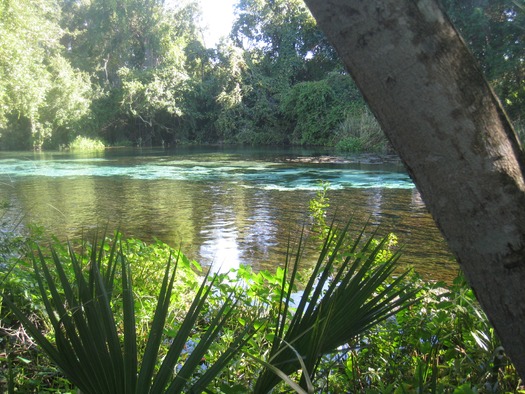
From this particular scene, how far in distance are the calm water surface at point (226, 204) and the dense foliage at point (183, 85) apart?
8836 mm

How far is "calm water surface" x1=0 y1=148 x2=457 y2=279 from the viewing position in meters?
6.48

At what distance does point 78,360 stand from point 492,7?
20660mm

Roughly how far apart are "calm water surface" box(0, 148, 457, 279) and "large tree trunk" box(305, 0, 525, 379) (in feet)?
8.02

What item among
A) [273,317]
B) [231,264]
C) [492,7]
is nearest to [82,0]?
[492,7]

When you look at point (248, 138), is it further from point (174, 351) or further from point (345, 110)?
point (174, 351)

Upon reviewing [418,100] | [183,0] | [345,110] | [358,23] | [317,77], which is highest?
[183,0]

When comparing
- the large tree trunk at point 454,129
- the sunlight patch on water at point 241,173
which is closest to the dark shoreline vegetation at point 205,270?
the large tree trunk at point 454,129

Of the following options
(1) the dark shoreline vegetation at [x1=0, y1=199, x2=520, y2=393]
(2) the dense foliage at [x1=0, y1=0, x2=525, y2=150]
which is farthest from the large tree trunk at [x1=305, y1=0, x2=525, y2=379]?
(2) the dense foliage at [x1=0, y1=0, x2=525, y2=150]

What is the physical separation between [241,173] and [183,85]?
62.6 feet

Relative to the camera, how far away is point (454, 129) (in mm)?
985

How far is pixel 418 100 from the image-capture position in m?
0.99

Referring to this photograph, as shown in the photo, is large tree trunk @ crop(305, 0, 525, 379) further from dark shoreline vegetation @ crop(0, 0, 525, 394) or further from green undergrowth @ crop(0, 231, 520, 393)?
green undergrowth @ crop(0, 231, 520, 393)

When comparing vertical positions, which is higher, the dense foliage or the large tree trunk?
the dense foliage

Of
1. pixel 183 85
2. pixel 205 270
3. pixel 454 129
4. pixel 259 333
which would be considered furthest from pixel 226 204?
pixel 183 85
